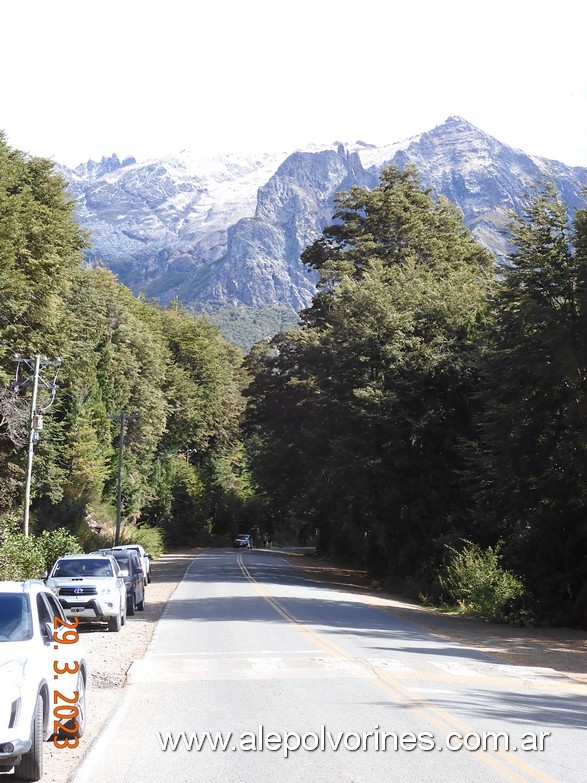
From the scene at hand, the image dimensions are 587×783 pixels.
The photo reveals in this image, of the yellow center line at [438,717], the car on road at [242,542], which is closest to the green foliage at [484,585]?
the yellow center line at [438,717]

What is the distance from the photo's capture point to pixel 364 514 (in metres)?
39.4

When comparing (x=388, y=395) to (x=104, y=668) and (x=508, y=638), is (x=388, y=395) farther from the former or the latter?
(x=104, y=668)

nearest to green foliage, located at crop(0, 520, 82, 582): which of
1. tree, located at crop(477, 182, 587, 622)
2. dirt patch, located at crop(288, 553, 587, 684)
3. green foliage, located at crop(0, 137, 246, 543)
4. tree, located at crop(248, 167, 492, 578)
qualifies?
green foliage, located at crop(0, 137, 246, 543)

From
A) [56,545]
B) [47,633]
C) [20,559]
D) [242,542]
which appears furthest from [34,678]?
[242,542]

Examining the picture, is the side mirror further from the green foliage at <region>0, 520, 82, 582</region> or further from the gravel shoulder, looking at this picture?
the green foliage at <region>0, 520, 82, 582</region>

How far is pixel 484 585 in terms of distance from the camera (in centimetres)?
2648

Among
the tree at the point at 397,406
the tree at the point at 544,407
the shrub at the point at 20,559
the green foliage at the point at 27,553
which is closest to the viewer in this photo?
the tree at the point at 544,407

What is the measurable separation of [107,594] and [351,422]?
16910mm

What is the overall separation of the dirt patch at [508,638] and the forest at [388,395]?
1.16 m

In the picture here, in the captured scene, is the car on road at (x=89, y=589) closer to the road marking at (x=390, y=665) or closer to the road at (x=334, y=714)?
the road at (x=334, y=714)

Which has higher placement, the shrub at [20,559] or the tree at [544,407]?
the tree at [544,407]

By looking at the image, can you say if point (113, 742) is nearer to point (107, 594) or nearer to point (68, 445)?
point (107, 594)

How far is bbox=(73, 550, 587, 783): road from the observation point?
7.99m

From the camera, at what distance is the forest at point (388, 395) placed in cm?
2519
